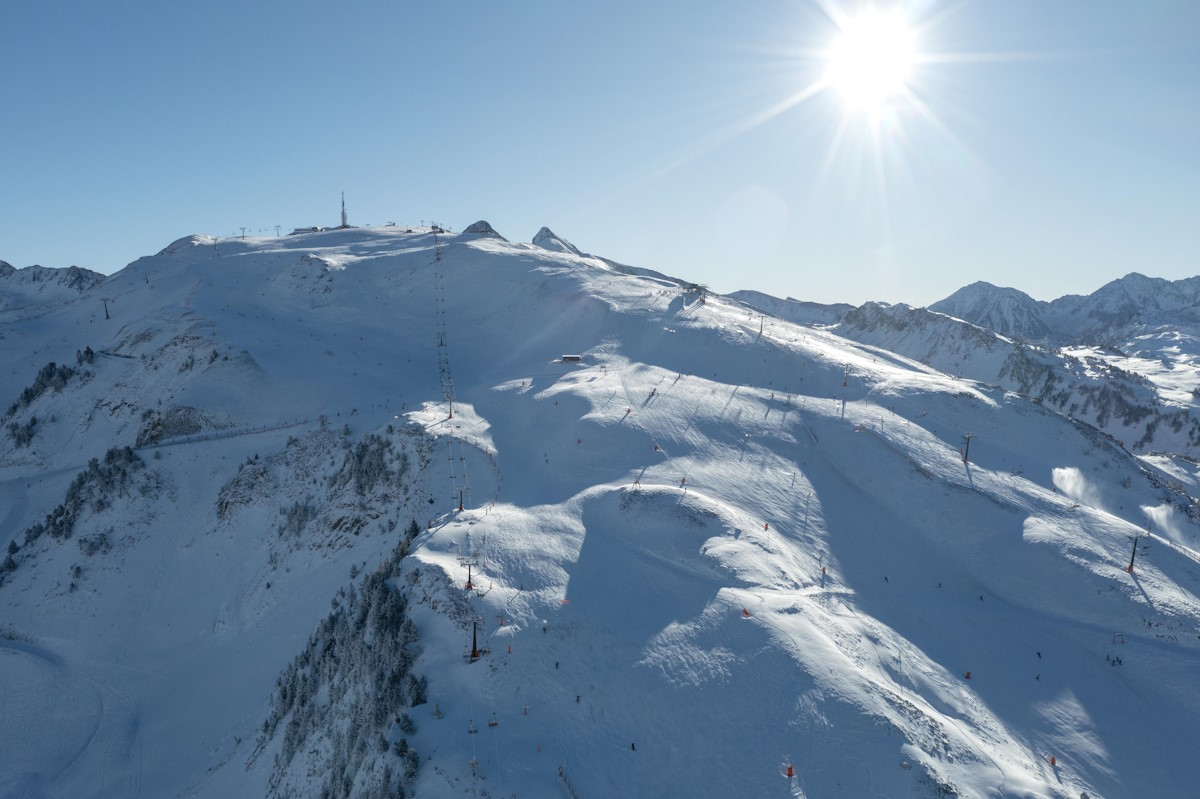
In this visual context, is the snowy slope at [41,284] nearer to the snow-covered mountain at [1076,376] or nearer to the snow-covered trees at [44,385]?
the snow-covered trees at [44,385]

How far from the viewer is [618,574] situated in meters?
32.6

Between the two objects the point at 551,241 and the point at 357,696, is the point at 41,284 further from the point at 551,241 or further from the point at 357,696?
the point at 357,696

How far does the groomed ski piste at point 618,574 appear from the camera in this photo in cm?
2444

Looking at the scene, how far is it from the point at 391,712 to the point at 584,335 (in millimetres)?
54182

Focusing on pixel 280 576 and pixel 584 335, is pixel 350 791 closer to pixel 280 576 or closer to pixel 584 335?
pixel 280 576

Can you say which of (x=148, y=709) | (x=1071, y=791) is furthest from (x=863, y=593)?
(x=148, y=709)

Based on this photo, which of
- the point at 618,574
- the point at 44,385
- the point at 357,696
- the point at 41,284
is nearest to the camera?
the point at 357,696

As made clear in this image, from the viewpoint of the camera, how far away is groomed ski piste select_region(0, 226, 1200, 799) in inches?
962

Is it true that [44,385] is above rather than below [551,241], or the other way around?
below

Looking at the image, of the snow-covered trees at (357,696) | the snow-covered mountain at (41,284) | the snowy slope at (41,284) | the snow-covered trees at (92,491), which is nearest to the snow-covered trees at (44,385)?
the snow-covered trees at (92,491)

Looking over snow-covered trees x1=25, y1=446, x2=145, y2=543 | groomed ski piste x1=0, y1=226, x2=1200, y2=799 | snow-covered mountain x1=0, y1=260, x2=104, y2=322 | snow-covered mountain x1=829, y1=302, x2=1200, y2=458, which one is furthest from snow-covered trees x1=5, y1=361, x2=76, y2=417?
snow-covered mountain x1=829, y1=302, x2=1200, y2=458

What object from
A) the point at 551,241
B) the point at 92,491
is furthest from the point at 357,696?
the point at 551,241

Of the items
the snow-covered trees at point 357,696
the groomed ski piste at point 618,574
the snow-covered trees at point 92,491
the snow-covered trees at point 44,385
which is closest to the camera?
the snow-covered trees at point 357,696

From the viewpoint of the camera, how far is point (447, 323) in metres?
79.9
